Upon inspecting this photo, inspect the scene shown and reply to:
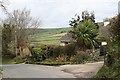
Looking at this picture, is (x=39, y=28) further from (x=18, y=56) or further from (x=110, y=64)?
(x=110, y=64)

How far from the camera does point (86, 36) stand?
42.0 meters

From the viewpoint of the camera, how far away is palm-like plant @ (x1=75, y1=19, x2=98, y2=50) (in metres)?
41.8

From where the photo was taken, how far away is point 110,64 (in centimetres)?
2023

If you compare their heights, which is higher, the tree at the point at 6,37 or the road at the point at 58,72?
the tree at the point at 6,37

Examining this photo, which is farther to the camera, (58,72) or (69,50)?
(69,50)

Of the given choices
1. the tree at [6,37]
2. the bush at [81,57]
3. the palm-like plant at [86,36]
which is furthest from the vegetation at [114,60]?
the tree at [6,37]

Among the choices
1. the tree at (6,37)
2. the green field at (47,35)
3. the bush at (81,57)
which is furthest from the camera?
the green field at (47,35)

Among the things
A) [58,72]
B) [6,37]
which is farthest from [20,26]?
[58,72]

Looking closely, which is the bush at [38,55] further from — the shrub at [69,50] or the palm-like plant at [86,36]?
the palm-like plant at [86,36]

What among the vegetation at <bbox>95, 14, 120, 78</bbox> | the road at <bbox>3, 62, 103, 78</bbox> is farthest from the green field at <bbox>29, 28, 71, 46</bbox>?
the vegetation at <bbox>95, 14, 120, 78</bbox>

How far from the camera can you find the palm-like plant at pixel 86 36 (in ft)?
137

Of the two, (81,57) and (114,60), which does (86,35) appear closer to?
(81,57)

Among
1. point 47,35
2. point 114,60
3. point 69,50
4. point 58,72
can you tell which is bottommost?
point 58,72

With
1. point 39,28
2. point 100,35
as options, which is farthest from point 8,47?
point 100,35
